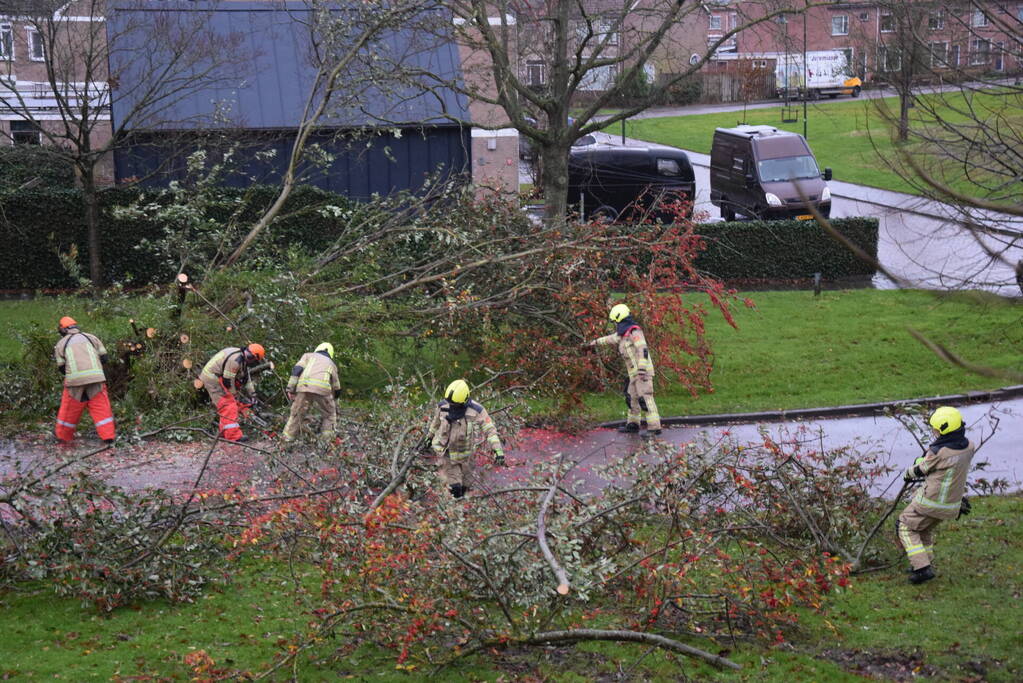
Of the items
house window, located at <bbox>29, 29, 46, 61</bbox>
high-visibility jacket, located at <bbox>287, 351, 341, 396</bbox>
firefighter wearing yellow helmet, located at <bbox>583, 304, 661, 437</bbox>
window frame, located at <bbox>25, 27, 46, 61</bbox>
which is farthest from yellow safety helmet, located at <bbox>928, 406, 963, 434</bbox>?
house window, located at <bbox>29, 29, 46, 61</bbox>

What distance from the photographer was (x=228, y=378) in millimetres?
12539

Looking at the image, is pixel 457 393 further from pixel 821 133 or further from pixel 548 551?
pixel 821 133

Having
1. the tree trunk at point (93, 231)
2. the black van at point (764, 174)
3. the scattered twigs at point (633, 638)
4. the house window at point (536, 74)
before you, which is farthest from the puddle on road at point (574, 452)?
the house window at point (536, 74)

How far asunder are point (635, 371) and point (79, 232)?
1262 centimetres

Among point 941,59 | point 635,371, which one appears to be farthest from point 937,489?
point 635,371

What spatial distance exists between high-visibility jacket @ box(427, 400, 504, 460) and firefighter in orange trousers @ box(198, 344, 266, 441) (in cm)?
322

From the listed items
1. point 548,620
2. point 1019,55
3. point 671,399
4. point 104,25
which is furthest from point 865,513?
point 104,25

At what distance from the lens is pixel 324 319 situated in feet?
46.0

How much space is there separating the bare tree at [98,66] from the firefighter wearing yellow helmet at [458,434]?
10.4m

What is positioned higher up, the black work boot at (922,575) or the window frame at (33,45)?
the window frame at (33,45)

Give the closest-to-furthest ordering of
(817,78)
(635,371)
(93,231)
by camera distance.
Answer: (635,371) → (93,231) → (817,78)

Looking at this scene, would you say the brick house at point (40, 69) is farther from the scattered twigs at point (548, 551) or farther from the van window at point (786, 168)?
the van window at point (786, 168)

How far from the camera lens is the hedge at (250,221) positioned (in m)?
20.6

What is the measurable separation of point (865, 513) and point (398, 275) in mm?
7554
